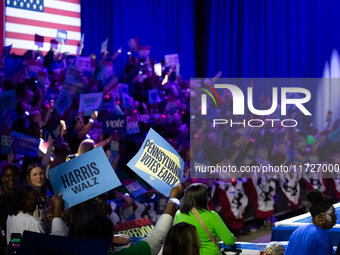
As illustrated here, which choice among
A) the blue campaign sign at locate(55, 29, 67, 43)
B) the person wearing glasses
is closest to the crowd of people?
the blue campaign sign at locate(55, 29, 67, 43)

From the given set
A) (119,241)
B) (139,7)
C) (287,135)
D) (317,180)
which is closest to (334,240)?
(119,241)

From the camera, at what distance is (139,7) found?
40.5 ft

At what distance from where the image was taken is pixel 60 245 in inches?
72.7

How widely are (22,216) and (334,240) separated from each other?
2.33 metres

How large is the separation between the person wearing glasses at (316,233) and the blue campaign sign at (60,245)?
132cm

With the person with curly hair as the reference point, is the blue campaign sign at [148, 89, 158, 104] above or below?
above

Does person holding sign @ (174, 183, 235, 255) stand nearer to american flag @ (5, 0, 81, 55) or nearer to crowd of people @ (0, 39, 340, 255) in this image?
crowd of people @ (0, 39, 340, 255)

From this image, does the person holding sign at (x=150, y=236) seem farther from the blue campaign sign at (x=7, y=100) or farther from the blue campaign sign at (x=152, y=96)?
the blue campaign sign at (x=152, y=96)

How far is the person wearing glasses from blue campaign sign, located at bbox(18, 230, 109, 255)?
132cm

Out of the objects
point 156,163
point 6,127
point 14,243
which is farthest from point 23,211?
point 6,127

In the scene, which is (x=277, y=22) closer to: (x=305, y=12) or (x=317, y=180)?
(x=305, y=12)

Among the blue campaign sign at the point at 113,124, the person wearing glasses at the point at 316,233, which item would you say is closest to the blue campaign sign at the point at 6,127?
the blue campaign sign at the point at 113,124

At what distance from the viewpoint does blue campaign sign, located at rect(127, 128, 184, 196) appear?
9.12ft

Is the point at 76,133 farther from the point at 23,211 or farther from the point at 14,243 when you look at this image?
the point at 14,243
